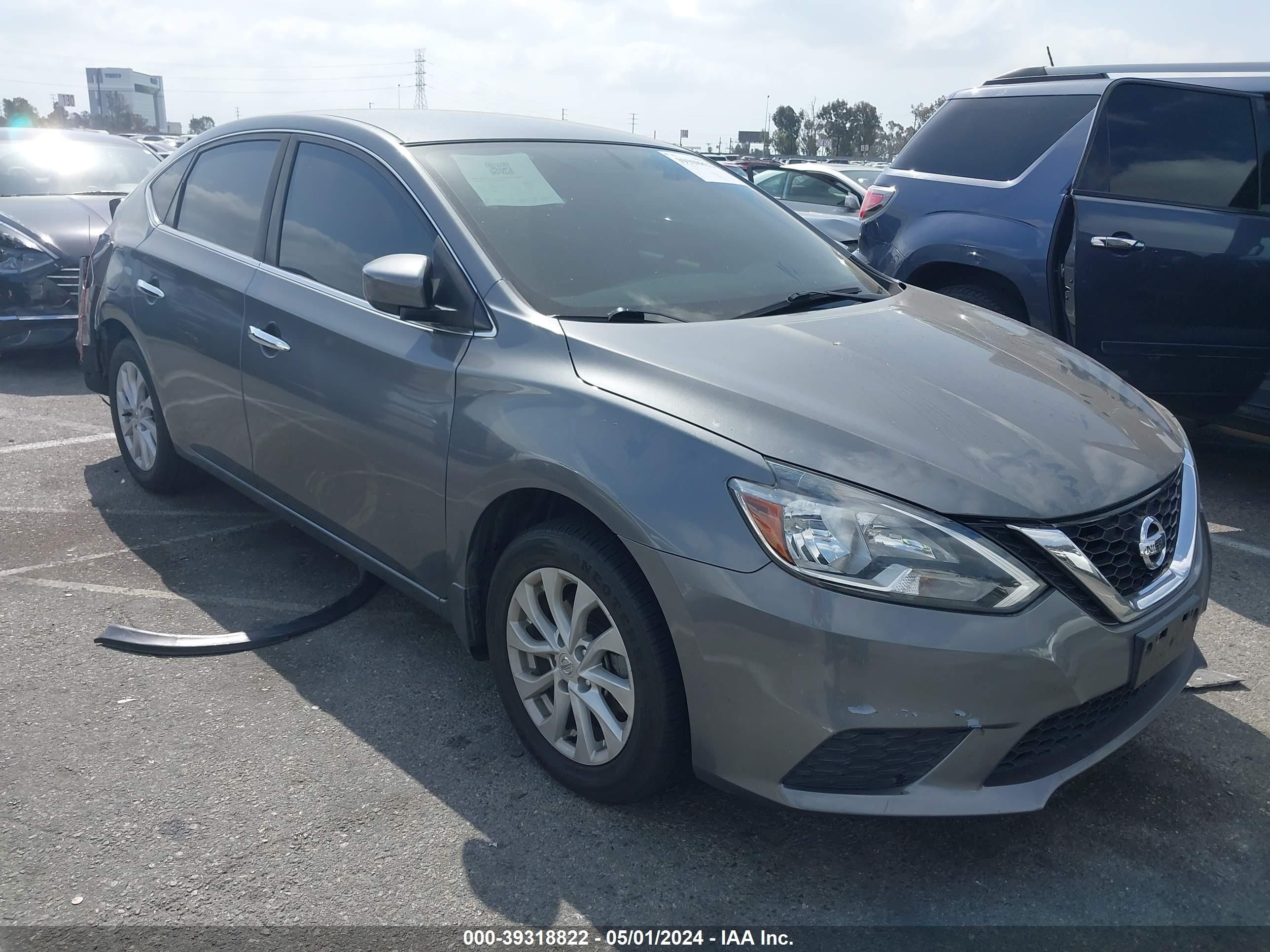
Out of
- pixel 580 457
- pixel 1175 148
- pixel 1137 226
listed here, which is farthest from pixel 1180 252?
pixel 580 457

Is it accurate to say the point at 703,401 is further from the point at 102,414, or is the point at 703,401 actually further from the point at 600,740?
the point at 102,414

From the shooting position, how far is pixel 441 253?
3066 millimetres

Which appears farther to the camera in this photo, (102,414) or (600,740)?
(102,414)

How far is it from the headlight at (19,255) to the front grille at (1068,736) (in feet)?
24.5

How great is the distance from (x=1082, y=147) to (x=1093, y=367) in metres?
2.58

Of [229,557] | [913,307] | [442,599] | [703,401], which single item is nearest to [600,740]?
[442,599]

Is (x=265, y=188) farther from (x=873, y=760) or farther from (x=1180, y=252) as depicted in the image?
(x=1180, y=252)

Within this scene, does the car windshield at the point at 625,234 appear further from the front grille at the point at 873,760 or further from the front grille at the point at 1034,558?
the front grille at the point at 873,760

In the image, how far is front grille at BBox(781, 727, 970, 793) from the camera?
226 cm

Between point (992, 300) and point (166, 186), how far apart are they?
4.03 metres

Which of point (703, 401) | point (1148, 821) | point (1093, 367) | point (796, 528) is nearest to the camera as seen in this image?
point (796, 528)

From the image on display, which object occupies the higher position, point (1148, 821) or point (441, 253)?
point (441, 253)

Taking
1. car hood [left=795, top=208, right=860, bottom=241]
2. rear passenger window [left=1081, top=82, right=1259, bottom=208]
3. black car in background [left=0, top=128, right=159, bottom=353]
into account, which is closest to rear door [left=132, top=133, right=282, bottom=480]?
black car in background [left=0, top=128, right=159, bottom=353]

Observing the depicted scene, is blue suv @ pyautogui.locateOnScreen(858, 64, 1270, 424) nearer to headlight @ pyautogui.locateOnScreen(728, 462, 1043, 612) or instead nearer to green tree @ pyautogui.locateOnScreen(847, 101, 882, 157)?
headlight @ pyautogui.locateOnScreen(728, 462, 1043, 612)
